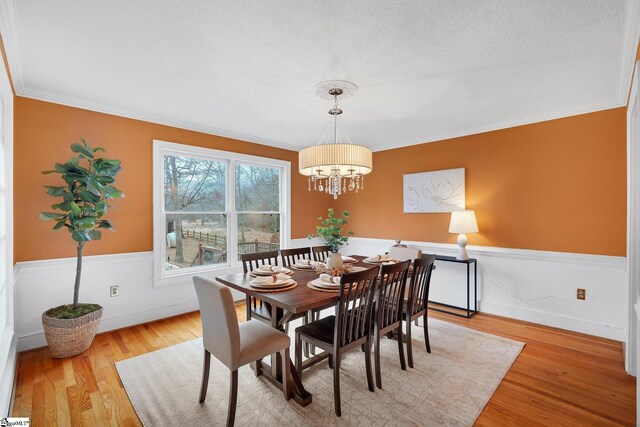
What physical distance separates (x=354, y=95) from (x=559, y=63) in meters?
1.66

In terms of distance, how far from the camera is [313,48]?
6.81 feet

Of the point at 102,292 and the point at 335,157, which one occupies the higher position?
the point at 335,157

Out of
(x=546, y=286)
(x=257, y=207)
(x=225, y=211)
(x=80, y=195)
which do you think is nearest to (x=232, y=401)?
(x=80, y=195)

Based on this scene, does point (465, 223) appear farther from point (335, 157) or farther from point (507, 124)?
point (335, 157)

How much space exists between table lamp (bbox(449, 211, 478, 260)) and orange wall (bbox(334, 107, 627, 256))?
0.30 m

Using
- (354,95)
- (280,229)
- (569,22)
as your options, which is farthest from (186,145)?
(569,22)

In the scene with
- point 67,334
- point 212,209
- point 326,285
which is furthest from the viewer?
point 212,209

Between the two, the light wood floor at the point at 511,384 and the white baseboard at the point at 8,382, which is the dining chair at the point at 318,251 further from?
the white baseboard at the point at 8,382

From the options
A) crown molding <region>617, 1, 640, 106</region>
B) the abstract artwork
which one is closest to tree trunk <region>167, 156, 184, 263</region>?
the abstract artwork

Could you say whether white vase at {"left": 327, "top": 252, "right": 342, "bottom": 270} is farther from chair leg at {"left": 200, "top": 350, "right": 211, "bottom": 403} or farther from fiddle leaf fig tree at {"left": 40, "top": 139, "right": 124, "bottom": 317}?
fiddle leaf fig tree at {"left": 40, "top": 139, "right": 124, "bottom": 317}

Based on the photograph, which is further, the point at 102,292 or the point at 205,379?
the point at 102,292

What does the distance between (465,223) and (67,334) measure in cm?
443

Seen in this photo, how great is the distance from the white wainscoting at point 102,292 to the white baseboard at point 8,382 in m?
0.36

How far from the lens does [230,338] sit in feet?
5.82
